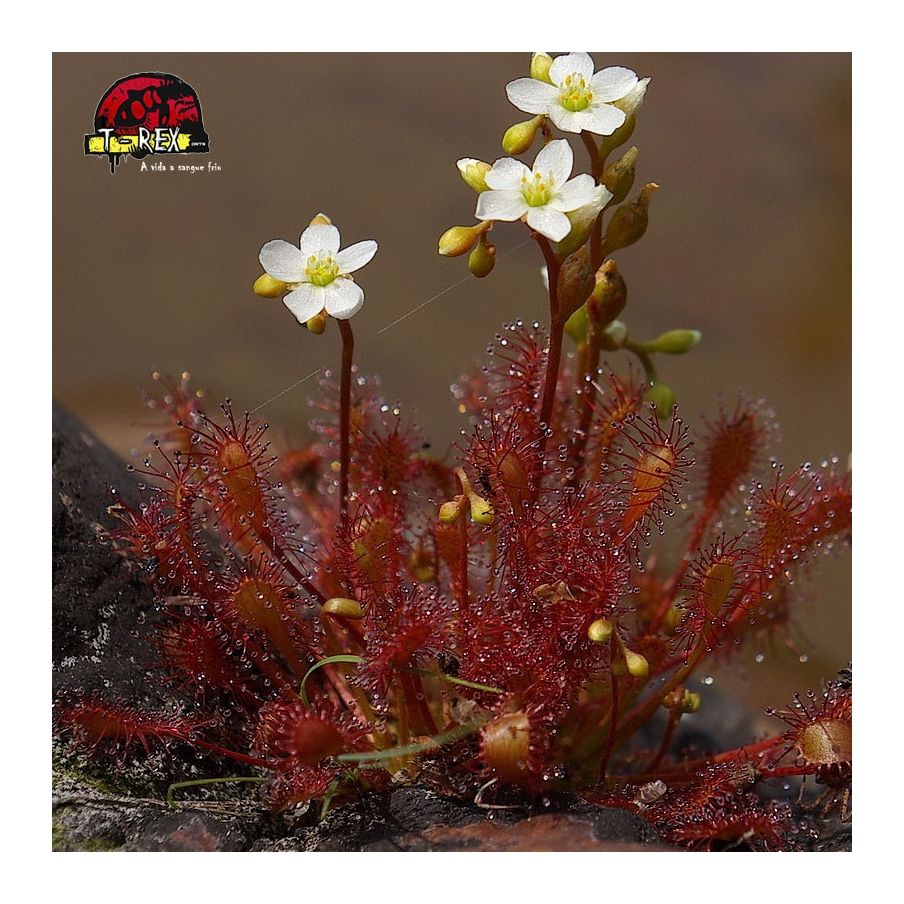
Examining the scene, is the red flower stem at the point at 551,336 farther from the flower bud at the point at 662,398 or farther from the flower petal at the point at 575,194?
the flower bud at the point at 662,398

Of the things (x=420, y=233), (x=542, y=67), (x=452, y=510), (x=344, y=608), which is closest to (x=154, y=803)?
(x=344, y=608)

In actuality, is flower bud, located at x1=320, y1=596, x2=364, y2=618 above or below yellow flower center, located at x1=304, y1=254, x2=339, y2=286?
below

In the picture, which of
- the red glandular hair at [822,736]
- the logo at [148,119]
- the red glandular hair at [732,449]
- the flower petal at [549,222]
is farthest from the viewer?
the red glandular hair at [732,449]

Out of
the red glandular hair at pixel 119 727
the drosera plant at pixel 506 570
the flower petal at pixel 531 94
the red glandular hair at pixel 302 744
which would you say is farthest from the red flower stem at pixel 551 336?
the red glandular hair at pixel 119 727

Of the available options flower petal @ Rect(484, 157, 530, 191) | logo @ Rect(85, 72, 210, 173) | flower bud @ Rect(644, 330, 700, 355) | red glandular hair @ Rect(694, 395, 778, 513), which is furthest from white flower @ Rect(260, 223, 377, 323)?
red glandular hair @ Rect(694, 395, 778, 513)

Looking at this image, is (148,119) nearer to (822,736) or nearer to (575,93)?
(575,93)

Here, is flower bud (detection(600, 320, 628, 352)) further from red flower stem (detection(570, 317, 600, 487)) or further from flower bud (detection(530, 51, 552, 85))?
flower bud (detection(530, 51, 552, 85))
